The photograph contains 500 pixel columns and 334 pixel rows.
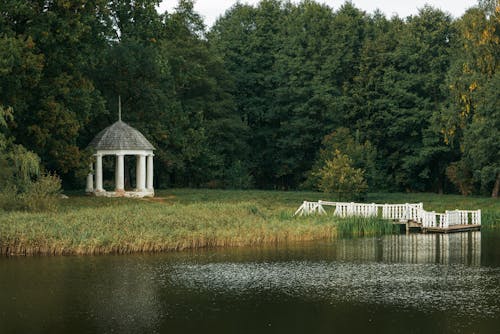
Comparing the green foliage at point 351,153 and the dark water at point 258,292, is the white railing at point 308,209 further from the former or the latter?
the dark water at point 258,292

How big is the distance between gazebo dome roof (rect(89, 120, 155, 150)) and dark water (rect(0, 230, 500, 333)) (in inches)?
837

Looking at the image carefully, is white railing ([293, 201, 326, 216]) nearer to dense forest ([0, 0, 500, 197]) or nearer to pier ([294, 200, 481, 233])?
pier ([294, 200, 481, 233])

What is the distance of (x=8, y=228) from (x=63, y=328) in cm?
1297

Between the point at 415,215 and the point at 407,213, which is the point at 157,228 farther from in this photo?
the point at 415,215

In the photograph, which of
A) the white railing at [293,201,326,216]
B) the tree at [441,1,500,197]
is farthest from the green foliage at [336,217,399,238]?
the tree at [441,1,500,197]

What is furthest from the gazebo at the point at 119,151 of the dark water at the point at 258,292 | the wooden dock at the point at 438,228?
the dark water at the point at 258,292

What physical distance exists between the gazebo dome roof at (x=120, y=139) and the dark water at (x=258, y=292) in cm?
2126

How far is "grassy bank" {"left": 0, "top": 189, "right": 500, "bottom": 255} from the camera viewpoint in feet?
97.5

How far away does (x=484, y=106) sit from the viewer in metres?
51.8

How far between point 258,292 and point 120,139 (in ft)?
100

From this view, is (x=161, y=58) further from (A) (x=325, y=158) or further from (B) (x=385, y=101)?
(B) (x=385, y=101)

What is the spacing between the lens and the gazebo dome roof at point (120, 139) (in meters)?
51.3

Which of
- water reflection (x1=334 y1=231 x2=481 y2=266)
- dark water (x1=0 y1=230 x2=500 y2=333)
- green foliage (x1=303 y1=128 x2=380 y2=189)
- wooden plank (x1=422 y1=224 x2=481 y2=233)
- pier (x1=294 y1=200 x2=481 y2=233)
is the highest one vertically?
green foliage (x1=303 y1=128 x2=380 y2=189)

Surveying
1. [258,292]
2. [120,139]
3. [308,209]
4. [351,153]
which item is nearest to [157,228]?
[258,292]
